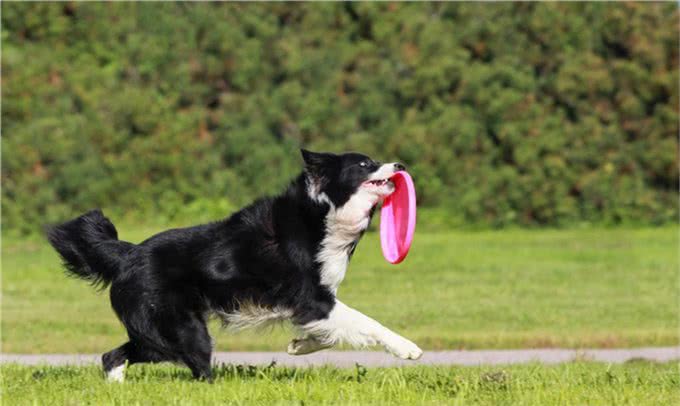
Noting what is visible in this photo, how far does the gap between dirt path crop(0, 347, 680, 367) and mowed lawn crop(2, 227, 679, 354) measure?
43 centimetres

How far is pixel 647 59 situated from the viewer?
21672mm

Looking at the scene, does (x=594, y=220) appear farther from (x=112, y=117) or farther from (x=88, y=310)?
(x=88, y=310)

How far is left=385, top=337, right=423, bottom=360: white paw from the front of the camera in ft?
25.0

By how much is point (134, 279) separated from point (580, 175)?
14.8 m

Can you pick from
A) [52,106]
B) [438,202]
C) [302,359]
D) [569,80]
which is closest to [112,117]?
[52,106]

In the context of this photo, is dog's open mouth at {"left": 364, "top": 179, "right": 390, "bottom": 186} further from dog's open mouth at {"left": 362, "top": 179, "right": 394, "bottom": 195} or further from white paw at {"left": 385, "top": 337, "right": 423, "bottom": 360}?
white paw at {"left": 385, "top": 337, "right": 423, "bottom": 360}

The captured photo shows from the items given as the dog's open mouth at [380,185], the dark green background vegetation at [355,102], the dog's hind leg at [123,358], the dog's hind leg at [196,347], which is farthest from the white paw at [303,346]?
the dark green background vegetation at [355,102]

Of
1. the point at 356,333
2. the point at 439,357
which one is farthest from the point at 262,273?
the point at 439,357

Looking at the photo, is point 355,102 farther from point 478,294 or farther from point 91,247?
point 91,247

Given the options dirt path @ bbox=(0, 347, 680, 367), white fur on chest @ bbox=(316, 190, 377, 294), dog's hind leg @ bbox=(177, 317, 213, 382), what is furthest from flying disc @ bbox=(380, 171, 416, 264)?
dirt path @ bbox=(0, 347, 680, 367)

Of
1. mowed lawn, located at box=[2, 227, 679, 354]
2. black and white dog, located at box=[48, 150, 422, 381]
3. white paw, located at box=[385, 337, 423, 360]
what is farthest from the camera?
mowed lawn, located at box=[2, 227, 679, 354]

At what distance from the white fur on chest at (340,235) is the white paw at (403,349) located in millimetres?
551

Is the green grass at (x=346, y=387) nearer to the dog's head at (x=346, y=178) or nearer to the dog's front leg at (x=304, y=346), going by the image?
the dog's front leg at (x=304, y=346)

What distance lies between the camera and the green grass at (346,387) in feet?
23.5
